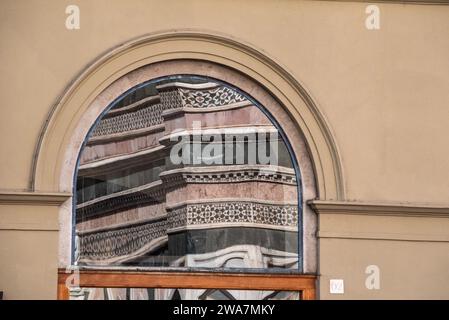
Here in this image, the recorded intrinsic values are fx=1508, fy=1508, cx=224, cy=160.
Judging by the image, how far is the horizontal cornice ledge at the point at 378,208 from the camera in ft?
46.7

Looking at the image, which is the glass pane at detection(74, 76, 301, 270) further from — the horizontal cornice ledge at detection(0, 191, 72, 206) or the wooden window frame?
the horizontal cornice ledge at detection(0, 191, 72, 206)

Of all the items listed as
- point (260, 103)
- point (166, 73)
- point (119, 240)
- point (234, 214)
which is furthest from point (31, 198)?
point (260, 103)

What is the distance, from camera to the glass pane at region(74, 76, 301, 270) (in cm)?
1413

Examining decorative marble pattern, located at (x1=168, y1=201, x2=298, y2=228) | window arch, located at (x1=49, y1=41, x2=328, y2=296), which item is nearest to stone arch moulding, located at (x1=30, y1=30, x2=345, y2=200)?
window arch, located at (x1=49, y1=41, x2=328, y2=296)

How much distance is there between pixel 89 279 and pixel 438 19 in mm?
4207

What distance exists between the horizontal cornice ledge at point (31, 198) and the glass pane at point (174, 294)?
861 mm

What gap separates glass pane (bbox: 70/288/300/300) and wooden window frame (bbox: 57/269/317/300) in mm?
38

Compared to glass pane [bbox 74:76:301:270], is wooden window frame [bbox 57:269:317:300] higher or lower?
lower

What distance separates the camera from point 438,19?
14.7 meters

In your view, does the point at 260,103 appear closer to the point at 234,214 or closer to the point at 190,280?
the point at 234,214

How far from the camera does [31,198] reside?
13.8m

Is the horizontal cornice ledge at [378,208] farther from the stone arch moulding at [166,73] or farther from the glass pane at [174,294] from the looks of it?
the glass pane at [174,294]
